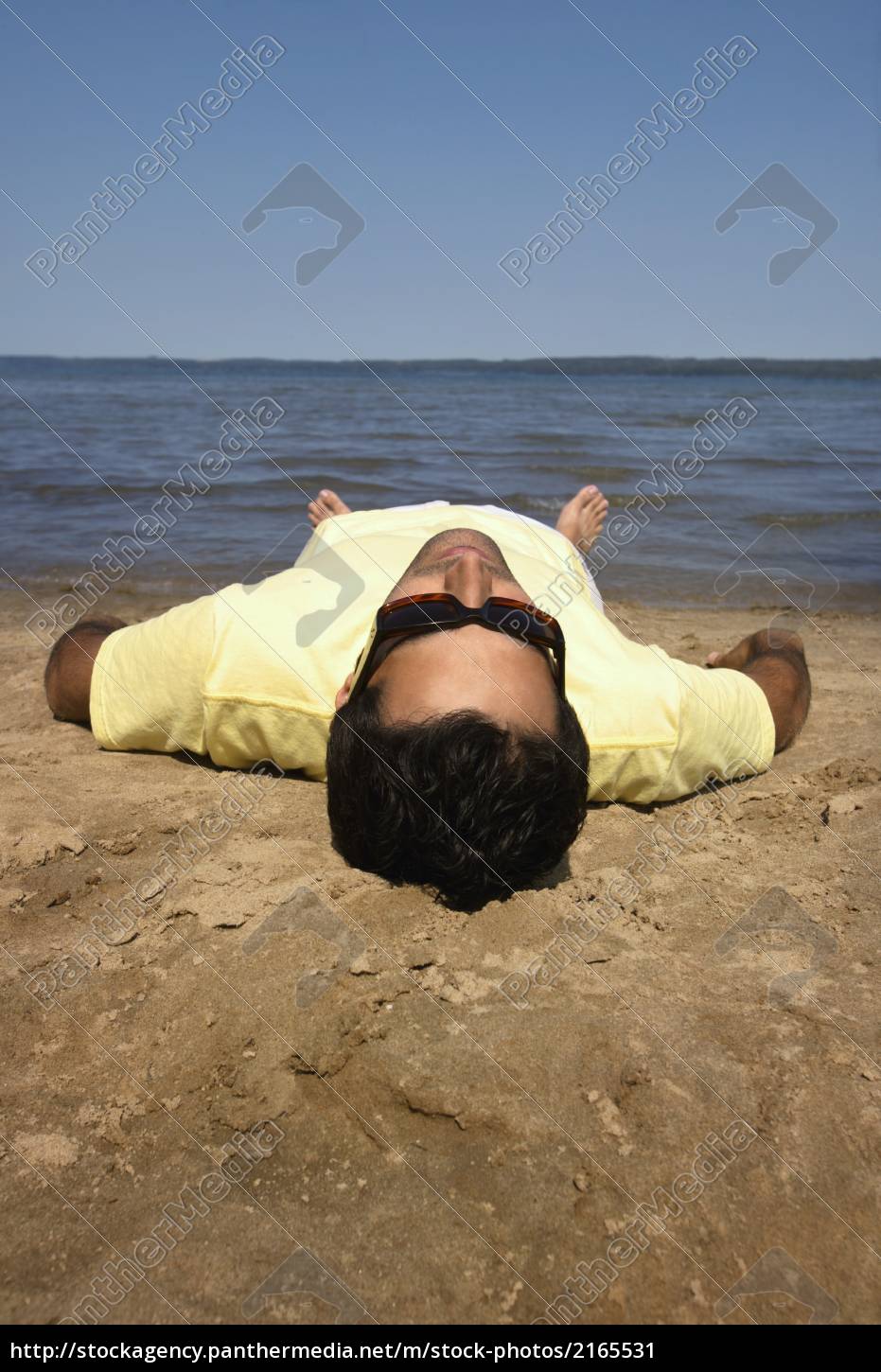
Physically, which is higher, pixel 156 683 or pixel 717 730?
pixel 717 730

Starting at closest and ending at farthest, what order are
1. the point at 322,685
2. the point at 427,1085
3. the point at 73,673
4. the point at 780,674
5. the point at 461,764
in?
the point at 427,1085 < the point at 461,764 < the point at 322,685 < the point at 73,673 < the point at 780,674

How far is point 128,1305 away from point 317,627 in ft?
5.89

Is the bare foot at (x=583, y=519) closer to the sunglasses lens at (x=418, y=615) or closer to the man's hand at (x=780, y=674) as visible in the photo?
the man's hand at (x=780, y=674)

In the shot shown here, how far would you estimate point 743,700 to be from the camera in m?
3.07

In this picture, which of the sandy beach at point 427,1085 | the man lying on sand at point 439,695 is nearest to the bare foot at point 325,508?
the man lying on sand at point 439,695

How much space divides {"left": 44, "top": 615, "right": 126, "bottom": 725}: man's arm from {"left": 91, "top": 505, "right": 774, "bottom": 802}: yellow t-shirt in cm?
22

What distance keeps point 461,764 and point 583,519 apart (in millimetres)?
2703

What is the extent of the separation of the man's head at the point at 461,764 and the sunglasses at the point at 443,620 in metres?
0.02

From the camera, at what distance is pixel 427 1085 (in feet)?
6.05

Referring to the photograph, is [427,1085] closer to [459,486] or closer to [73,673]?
[73,673]

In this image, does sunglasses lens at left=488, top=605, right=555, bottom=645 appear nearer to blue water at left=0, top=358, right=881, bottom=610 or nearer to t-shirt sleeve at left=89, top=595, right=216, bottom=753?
t-shirt sleeve at left=89, top=595, right=216, bottom=753

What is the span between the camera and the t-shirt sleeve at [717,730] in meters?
Answer: 2.80

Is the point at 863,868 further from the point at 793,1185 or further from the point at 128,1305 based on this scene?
the point at 128,1305

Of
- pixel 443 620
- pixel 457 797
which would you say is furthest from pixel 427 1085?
pixel 443 620
